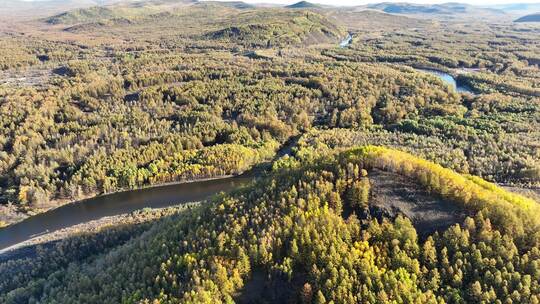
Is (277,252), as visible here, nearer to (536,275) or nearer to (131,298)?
(131,298)

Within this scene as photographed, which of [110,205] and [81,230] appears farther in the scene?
[110,205]

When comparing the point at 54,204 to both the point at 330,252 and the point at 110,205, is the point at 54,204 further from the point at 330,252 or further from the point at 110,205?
the point at 330,252

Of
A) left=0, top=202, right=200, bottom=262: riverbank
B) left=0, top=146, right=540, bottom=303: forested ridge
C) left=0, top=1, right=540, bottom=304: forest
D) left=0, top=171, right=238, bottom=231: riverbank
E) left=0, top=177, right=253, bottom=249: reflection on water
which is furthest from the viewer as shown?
left=0, top=171, right=238, bottom=231: riverbank

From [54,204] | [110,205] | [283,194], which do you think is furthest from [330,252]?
[54,204]

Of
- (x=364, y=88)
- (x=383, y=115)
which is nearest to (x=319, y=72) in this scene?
(x=364, y=88)

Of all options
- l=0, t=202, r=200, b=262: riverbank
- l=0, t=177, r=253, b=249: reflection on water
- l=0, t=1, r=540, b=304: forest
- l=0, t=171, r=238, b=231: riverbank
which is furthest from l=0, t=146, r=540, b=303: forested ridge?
l=0, t=171, r=238, b=231: riverbank

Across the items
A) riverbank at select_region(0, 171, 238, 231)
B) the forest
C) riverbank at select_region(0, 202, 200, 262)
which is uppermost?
the forest

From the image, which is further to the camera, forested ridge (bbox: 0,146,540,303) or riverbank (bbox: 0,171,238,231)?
riverbank (bbox: 0,171,238,231)

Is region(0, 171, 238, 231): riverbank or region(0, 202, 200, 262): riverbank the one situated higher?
region(0, 202, 200, 262): riverbank

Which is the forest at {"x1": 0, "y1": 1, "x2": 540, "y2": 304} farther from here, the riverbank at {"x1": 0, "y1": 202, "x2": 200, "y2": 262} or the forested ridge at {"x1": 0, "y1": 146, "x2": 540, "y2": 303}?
the riverbank at {"x1": 0, "y1": 202, "x2": 200, "y2": 262}
